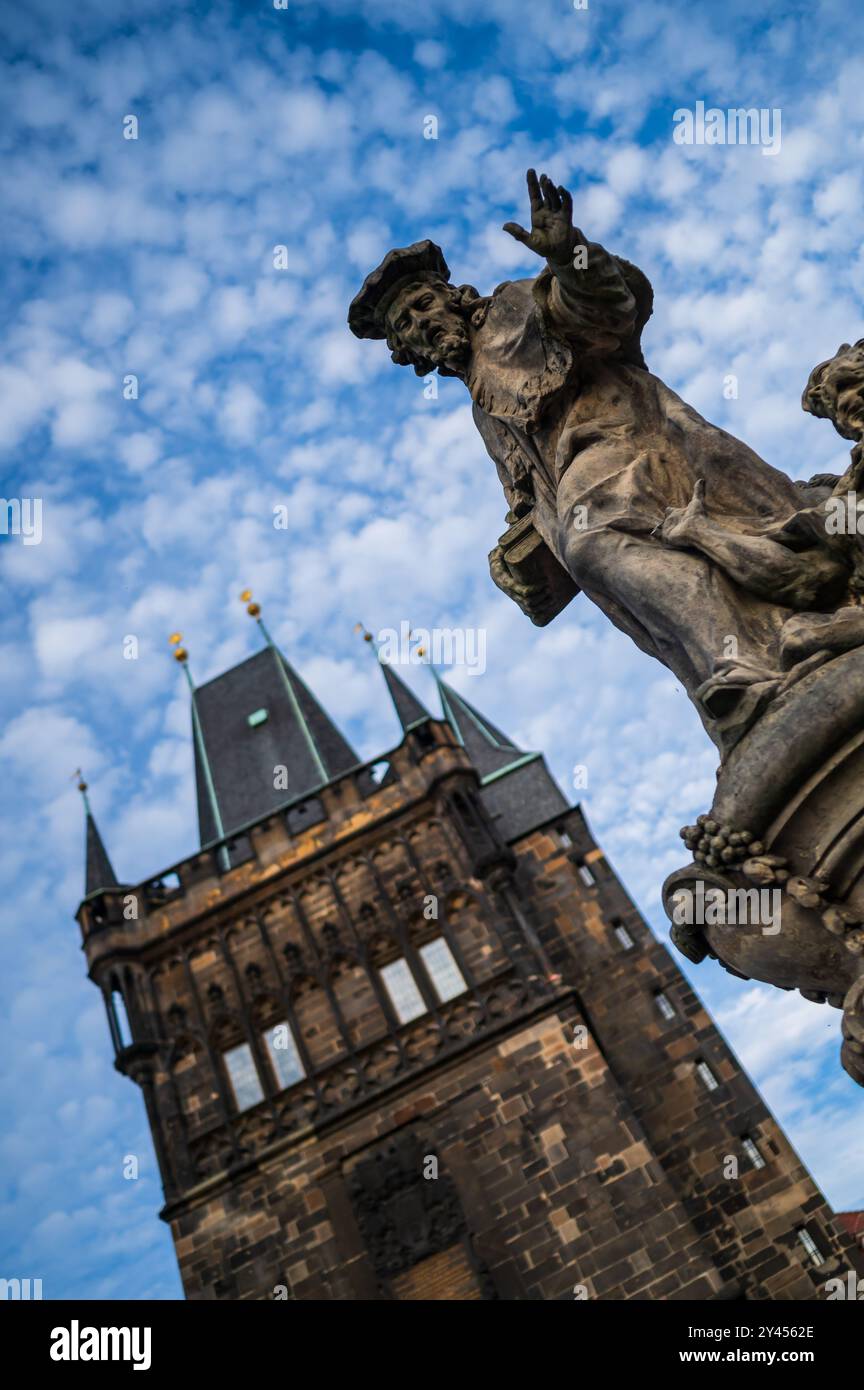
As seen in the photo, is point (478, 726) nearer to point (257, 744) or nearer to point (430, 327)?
point (257, 744)

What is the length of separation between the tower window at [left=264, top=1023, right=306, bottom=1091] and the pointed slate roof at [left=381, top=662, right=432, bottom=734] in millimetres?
5958

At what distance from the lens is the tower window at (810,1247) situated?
1706cm

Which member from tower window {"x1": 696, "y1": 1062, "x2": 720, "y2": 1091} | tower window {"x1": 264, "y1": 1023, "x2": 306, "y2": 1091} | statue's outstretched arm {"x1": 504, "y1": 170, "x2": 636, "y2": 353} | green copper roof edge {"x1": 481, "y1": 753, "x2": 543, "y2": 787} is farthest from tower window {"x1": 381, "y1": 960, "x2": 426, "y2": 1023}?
statue's outstretched arm {"x1": 504, "y1": 170, "x2": 636, "y2": 353}

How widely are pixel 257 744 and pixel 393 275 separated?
24705 millimetres

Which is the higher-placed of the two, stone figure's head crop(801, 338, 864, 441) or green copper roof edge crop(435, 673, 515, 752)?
green copper roof edge crop(435, 673, 515, 752)

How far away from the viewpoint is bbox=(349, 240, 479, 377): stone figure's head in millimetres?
4691

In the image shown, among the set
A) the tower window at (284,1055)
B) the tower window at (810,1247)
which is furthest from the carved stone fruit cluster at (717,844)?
the tower window at (284,1055)

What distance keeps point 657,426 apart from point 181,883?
20.1m

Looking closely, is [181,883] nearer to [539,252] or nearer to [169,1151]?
[169,1151]

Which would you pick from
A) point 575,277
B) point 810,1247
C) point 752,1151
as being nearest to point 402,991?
point 752,1151

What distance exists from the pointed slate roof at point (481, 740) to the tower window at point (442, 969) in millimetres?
6051

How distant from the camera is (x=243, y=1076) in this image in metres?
20.1

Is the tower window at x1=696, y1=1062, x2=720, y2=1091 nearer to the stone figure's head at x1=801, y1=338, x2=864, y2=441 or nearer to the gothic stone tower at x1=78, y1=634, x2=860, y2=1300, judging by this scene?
the gothic stone tower at x1=78, y1=634, x2=860, y2=1300
